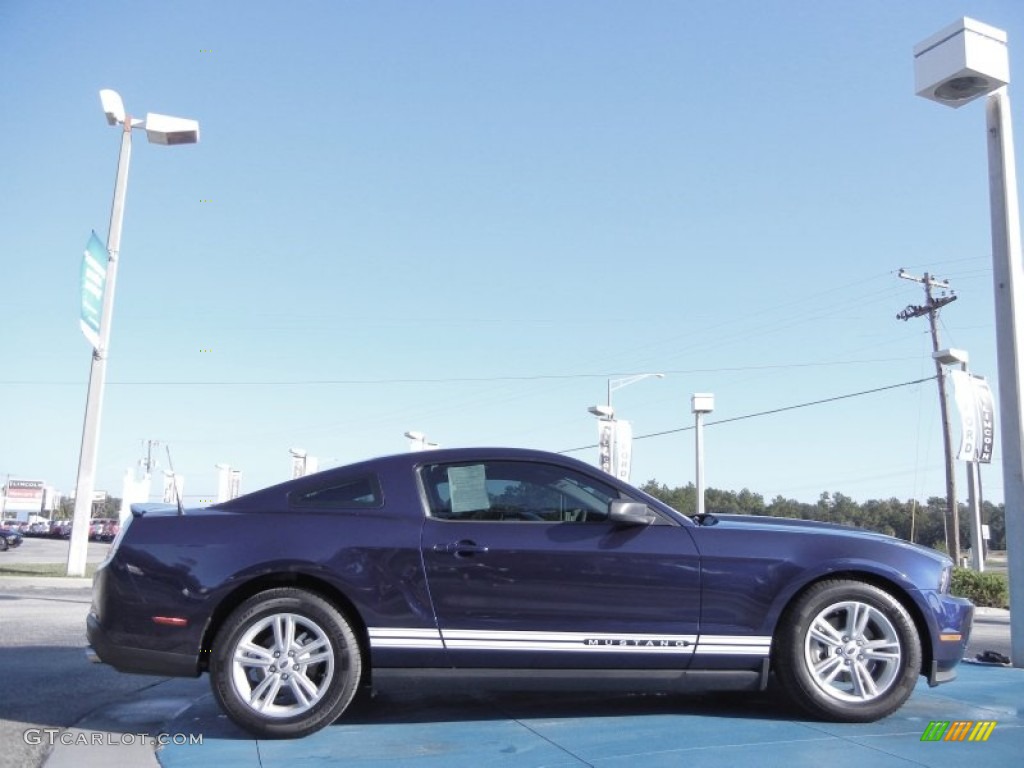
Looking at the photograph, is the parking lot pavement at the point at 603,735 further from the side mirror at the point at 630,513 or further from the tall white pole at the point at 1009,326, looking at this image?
the tall white pole at the point at 1009,326

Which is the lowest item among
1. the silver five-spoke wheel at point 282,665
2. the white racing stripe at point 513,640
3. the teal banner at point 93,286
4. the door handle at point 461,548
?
the silver five-spoke wheel at point 282,665

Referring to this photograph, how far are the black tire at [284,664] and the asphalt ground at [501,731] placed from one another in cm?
12

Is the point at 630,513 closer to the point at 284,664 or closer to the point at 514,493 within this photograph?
the point at 514,493

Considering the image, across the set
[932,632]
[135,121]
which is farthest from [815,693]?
[135,121]

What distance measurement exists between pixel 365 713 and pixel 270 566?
113 centimetres

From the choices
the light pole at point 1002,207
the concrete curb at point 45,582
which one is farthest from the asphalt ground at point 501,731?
the concrete curb at point 45,582

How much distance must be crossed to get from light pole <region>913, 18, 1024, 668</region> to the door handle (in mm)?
4270

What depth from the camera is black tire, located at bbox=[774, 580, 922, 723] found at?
4.35m

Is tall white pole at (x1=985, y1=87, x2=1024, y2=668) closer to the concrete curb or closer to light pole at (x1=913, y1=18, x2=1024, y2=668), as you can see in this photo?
light pole at (x1=913, y1=18, x2=1024, y2=668)

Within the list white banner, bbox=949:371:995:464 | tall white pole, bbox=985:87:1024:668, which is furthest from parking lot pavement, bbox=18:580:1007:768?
white banner, bbox=949:371:995:464

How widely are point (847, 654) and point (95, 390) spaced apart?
17.0 metres

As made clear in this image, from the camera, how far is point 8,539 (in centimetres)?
3769

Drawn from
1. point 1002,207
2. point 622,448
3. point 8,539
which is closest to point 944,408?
point 622,448

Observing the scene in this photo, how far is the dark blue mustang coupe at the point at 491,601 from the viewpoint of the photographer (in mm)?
4180
